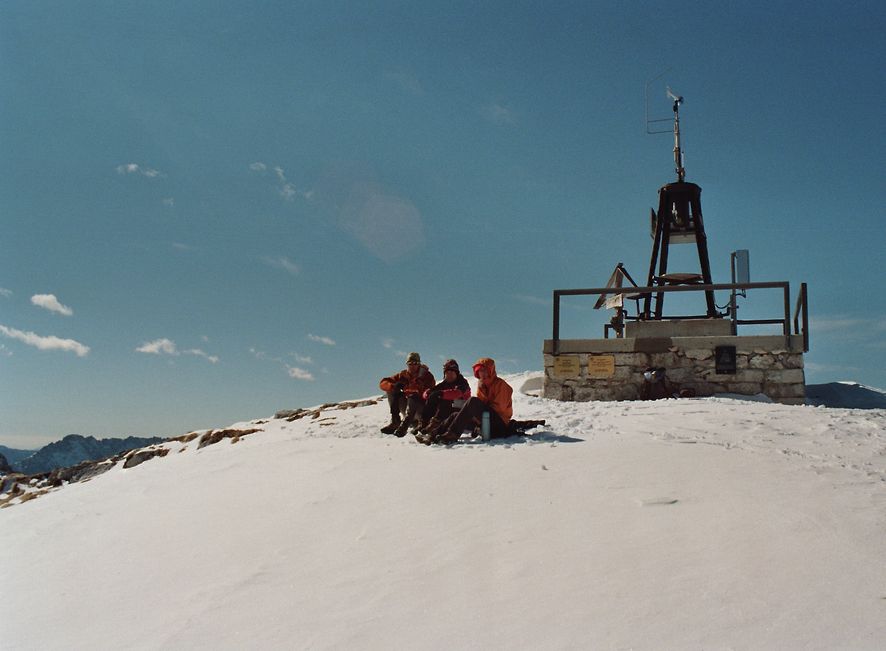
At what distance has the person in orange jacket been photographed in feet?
24.1

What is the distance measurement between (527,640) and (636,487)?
2.47m

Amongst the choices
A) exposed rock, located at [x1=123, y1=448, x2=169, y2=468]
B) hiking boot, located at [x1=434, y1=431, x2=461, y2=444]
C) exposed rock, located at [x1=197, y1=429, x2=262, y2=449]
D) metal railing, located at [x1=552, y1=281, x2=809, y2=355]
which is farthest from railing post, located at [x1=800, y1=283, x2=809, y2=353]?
exposed rock, located at [x1=123, y1=448, x2=169, y2=468]

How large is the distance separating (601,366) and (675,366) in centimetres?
137

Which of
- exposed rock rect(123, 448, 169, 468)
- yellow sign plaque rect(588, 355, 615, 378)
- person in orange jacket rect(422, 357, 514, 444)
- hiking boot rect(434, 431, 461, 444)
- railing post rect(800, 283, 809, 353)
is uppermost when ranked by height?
railing post rect(800, 283, 809, 353)

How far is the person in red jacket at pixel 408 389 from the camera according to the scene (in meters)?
8.58

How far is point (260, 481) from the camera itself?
639 cm

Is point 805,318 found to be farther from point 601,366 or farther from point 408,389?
point 408,389

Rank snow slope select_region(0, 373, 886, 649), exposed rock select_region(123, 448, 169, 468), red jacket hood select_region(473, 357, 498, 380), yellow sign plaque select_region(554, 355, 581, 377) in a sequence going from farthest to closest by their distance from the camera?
A: yellow sign plaque select_region(554, 355, 581, 377) < exposed rock select_region(123, 448, 169, 468) < red jacket hood select_region(473, 357, 498, 380) < snow slope select_region(0, 373, 886, 649)

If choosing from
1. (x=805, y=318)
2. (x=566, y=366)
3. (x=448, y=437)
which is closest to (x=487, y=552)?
(x=448, y=437)

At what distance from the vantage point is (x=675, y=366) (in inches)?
453

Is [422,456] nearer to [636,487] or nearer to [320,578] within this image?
[636,487]

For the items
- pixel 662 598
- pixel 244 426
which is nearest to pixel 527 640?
pixel 662 598

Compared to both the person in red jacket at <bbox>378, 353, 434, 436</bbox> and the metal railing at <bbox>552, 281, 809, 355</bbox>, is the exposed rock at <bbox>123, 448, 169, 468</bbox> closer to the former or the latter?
the person in red jacket at <bbox>378, 353, 434, 436</bbox>

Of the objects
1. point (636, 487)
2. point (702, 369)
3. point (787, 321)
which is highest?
point (787, 321)
